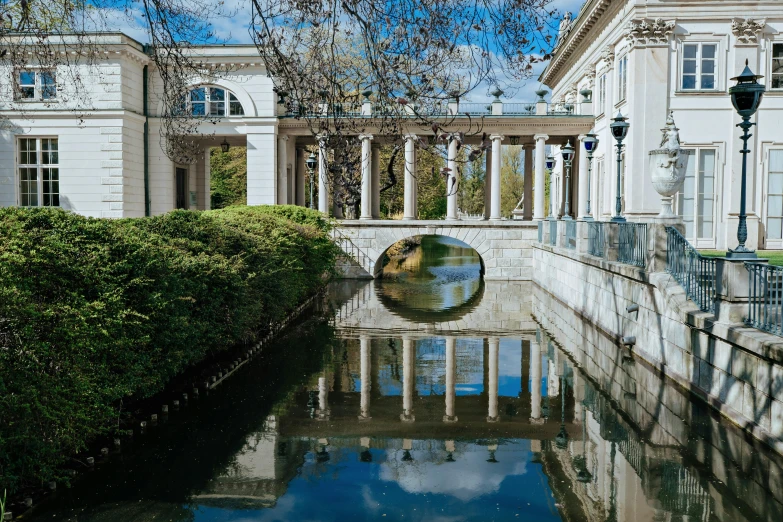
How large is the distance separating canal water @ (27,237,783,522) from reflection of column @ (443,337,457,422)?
41mm

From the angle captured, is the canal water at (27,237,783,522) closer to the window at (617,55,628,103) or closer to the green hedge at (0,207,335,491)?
the green hedge at (0,207,335,491)

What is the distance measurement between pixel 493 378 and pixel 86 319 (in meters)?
6.76

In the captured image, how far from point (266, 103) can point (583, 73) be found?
1477 centimetres

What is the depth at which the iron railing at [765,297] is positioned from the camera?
856 cm

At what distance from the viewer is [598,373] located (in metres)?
12.5

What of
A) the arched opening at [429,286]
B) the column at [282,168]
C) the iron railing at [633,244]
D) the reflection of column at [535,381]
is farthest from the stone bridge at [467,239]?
the reflection of column at [535,381]

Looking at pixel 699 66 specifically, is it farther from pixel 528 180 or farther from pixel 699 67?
pixel 528 180

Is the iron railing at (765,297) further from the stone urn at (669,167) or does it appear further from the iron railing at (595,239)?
the iron railing at (595,239)

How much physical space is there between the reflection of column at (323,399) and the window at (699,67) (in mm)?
20091

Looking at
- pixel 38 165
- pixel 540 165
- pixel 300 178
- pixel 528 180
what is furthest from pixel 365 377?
pixel 300 178

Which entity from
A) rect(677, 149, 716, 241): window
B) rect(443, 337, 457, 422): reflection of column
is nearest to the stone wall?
rect(443, 337, 457, 422): reflection of column

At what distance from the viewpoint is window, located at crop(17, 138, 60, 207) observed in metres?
32.3

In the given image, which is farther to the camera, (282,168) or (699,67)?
(282,168)

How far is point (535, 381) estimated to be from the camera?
1209cm
